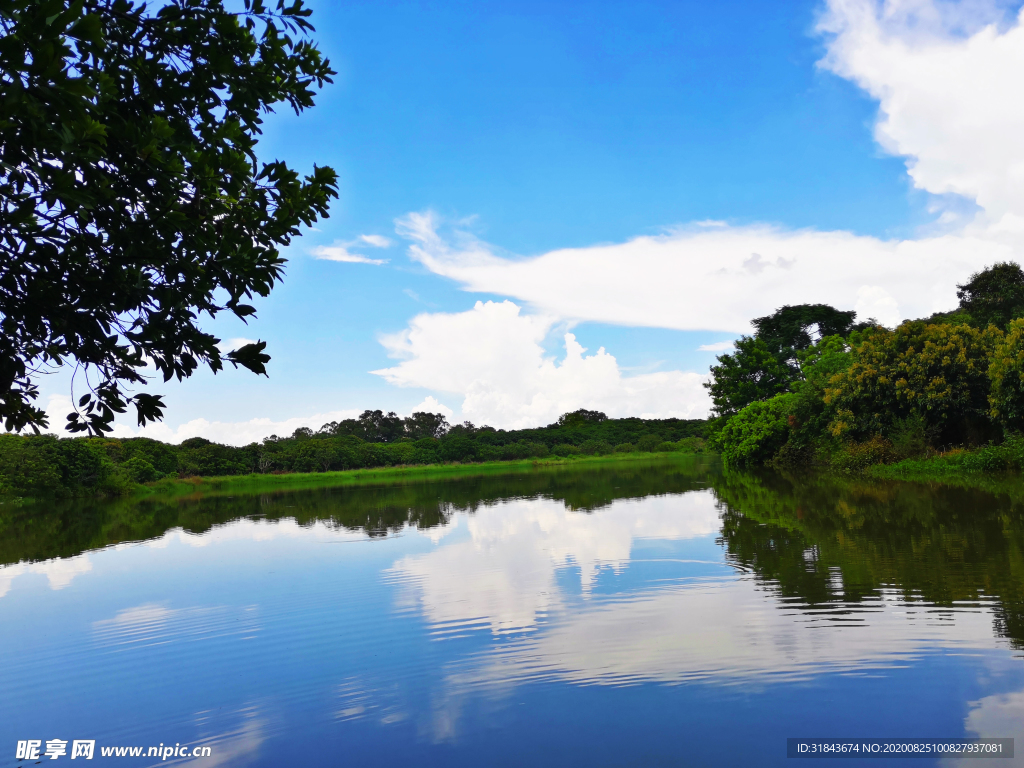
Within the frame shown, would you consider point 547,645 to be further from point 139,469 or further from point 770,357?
point 139,469

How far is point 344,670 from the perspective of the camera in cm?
506

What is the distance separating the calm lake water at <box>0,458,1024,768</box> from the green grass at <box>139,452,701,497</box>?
30196 mm

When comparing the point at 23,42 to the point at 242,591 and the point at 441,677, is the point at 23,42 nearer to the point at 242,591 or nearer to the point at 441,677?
the point at 441,677

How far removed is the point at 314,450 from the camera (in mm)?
54375

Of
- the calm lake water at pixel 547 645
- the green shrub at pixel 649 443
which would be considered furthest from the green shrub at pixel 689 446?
the calm lake water at pixel 547 645

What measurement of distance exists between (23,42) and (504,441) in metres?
73.9

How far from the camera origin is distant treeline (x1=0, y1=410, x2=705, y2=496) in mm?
31797

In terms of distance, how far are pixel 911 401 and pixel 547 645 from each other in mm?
18322

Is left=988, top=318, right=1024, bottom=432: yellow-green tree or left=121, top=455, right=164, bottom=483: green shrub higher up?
left=988, top=318, right=1024, bottom=432: yellow-green tree

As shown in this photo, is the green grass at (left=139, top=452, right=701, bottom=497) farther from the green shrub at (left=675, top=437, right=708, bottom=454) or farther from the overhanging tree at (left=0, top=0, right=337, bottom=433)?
the overhanging tree at (left=0, top=0, right=337, bottom=433)

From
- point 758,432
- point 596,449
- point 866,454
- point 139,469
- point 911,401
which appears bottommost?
point 596,449

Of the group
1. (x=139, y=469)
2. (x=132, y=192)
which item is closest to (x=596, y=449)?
(x=139, y=469)

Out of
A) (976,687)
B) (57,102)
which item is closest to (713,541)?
(976,687)

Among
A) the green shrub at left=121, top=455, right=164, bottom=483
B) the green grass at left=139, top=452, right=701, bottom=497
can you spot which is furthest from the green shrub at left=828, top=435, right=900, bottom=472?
the green shrub at left=121, top=455, right=164, bottom=483
